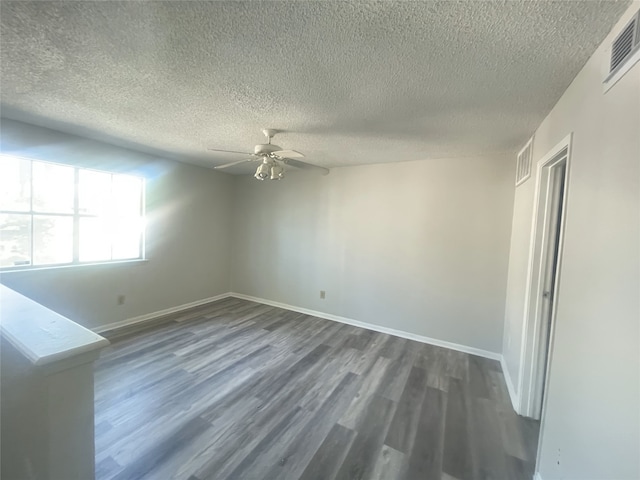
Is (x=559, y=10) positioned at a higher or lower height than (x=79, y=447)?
higher

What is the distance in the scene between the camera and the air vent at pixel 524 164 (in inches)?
92.7

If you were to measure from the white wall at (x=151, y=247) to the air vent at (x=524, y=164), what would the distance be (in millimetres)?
4467

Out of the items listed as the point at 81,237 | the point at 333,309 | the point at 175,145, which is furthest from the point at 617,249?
the point at 81,237

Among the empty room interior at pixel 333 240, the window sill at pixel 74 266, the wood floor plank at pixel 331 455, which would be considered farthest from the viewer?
the window sill at pixel 74 266

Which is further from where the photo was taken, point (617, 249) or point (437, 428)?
point (437, 428)

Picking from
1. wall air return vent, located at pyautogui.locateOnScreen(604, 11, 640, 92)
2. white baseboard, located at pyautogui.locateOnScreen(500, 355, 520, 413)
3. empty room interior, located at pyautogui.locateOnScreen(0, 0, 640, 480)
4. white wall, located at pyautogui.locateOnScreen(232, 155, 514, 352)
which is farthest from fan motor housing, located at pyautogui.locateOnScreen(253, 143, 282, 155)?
white baseboard, located at pyautogui.locateOnScreen(500, 355, 520, 413)

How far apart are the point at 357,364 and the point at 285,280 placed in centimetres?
216

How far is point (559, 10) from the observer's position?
1040mm

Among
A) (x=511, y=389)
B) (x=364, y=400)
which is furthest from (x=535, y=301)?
(x=364, y=400)

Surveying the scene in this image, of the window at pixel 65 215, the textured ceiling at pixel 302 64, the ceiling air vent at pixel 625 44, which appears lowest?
the window at pixel 65 215

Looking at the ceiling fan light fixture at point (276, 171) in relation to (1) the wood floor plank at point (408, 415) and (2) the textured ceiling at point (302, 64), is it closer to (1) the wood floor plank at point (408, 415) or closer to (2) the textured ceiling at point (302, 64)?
(2) the textured ceiling at point (302, 64)

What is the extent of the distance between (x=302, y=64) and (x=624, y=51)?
4.55 feet

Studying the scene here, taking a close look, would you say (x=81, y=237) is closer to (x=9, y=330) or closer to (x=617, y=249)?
(x=9, y=330)

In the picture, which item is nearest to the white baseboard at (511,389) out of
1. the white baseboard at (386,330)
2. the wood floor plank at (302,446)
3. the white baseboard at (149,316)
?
the white baseboard at (386,330)
